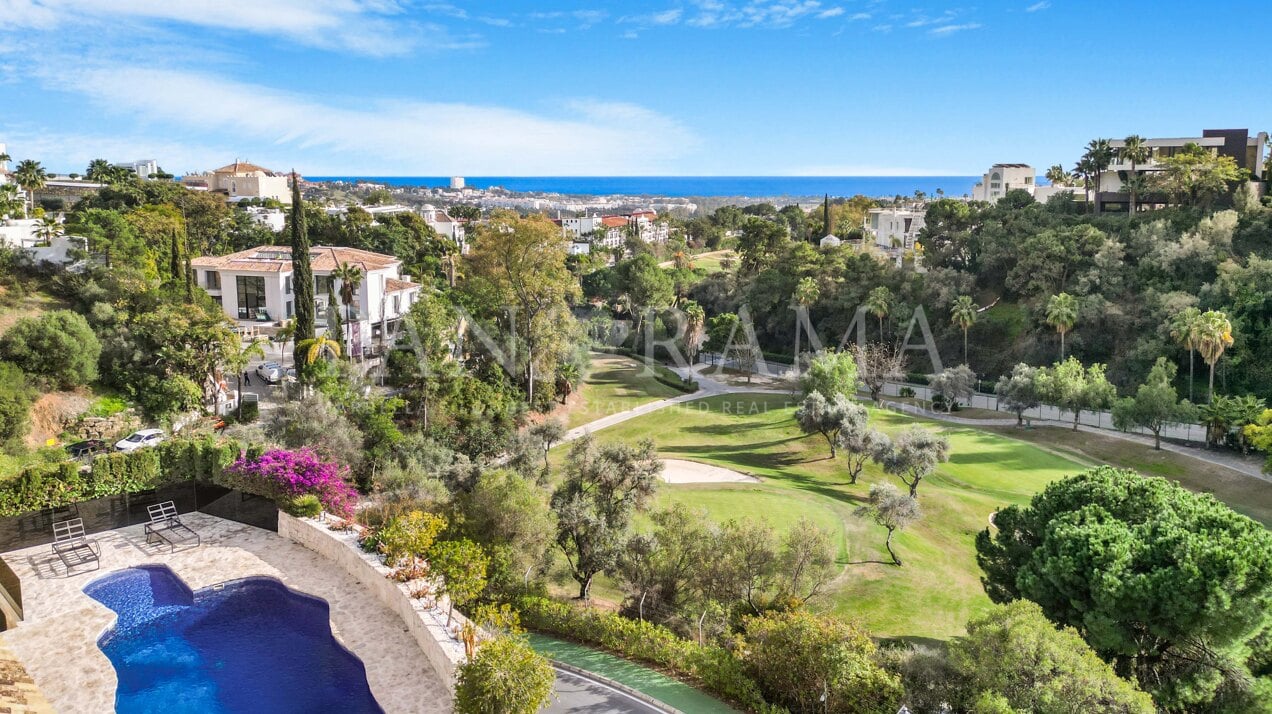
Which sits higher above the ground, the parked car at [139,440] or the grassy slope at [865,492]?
the parked car at [139,440]

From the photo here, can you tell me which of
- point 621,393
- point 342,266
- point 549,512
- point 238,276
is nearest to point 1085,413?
point 621,393

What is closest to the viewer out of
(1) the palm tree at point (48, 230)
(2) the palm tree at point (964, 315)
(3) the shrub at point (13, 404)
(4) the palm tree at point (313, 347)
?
(3) the shrub at point (13, 404)

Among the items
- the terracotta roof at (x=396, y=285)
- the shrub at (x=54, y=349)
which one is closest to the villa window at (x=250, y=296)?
the terracotta roof at (x=396, y=285)

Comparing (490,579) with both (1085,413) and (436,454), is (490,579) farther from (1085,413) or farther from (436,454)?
(1085,413)

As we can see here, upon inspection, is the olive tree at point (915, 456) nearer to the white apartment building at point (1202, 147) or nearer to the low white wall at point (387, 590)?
the low white wall at point (387, 590)

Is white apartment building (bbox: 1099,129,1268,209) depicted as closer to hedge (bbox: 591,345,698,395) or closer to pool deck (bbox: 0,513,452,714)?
hedge (bbox: 591,345,698,395)

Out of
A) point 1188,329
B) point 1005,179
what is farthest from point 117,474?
point 1005,179

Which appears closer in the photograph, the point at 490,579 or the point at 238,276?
the point at 490,579
